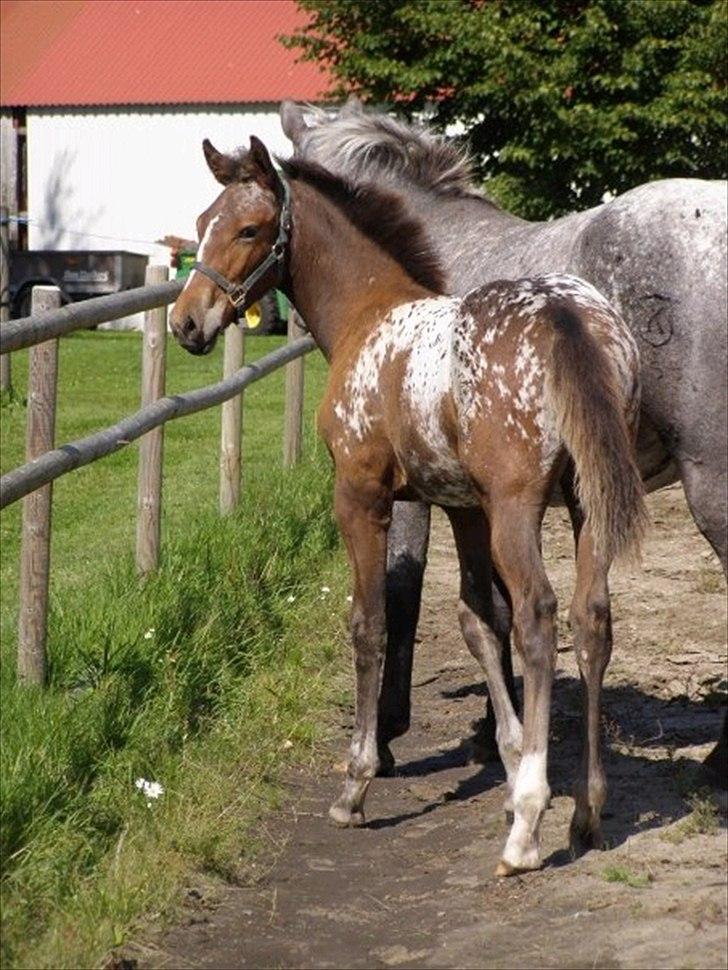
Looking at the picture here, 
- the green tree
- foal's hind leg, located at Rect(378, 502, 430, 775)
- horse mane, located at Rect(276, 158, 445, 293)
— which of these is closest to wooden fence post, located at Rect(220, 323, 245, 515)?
foal's hind leg, located at Rect(378, 502, 430, 775)

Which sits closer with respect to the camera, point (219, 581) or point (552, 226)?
point (552, 226)

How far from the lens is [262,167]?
5574mm

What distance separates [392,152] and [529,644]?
232 centimetres

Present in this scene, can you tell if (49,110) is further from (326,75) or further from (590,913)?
(590,913)

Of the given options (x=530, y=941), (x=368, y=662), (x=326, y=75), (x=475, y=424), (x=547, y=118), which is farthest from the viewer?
(x=326, y=75)

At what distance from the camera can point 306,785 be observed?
570cm

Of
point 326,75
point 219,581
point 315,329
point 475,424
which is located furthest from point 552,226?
point 326,75

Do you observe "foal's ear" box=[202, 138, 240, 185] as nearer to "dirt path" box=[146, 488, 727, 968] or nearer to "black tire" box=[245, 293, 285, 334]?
"dirt path" box=[146, 488, 727, 968]

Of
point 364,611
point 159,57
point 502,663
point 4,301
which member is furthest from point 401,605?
point 159,57

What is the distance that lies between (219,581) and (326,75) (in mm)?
26765

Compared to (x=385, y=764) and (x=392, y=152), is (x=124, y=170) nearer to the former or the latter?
(x=392, y=152)

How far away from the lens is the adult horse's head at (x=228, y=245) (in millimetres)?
5594

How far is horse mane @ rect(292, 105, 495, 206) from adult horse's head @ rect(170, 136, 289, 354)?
1.90 ft

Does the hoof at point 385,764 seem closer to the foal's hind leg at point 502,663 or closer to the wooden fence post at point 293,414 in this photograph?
the foal's hind leg at point 502,663
